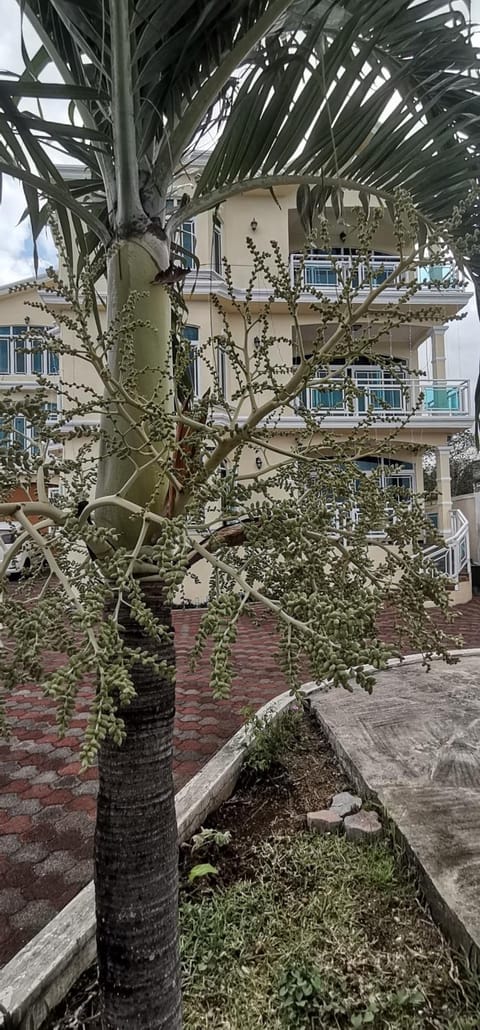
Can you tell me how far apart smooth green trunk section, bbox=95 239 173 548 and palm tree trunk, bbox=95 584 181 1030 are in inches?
8.6

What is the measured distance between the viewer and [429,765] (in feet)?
10.4

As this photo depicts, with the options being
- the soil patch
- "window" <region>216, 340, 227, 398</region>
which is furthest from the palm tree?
the soil patch

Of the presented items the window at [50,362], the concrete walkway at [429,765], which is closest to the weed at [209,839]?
the concrete walkway at [429,765]

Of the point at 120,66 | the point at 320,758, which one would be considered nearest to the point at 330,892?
the point at 320,758

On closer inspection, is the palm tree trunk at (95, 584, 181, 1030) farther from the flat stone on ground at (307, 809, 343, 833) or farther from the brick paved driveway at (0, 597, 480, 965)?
the flat stone on ground at (307, 809, 343, 833)

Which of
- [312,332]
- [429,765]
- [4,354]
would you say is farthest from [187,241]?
[429,765]

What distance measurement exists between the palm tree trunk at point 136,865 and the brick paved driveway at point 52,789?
0.25 metres

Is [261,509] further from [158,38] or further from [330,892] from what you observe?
[330,892]

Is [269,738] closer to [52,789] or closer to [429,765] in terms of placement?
[429,765]

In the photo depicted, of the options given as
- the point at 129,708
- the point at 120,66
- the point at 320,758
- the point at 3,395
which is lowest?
the point at 320,758

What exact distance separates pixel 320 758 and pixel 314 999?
1.83 meters

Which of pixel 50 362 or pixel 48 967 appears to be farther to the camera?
pixel 50 362

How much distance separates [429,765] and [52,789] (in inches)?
83.9

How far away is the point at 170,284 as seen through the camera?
1529 mm
